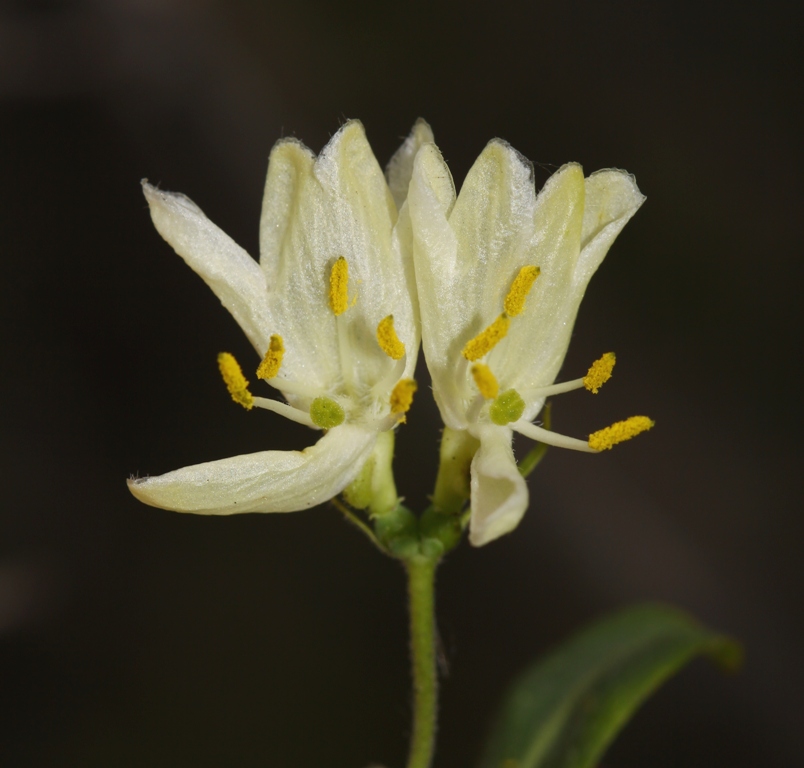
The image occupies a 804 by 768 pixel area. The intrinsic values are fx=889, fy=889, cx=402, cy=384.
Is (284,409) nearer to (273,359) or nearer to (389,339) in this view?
(273,359)

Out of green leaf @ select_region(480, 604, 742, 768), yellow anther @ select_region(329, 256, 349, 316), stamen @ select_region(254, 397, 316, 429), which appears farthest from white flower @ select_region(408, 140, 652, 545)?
green leaf @ select_region(480, 604, 742, 768)

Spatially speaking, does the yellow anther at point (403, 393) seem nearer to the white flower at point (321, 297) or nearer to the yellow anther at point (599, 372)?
the white flower at point (321, 297)

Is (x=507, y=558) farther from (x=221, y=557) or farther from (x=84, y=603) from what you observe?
(x=84, y=603)

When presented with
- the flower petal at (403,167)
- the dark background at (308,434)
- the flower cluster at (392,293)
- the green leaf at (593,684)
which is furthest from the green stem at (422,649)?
the dark background at (308,434)

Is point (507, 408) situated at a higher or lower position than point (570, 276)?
lower

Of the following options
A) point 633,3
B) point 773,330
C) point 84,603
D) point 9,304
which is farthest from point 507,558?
point 633,3

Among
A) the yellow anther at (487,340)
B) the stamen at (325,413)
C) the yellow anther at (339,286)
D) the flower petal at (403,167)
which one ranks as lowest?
the stamen at (325,413)

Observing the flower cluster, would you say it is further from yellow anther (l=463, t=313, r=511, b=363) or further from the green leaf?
the green leaf

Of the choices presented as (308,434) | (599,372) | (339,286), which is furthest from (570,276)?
(308,434)
